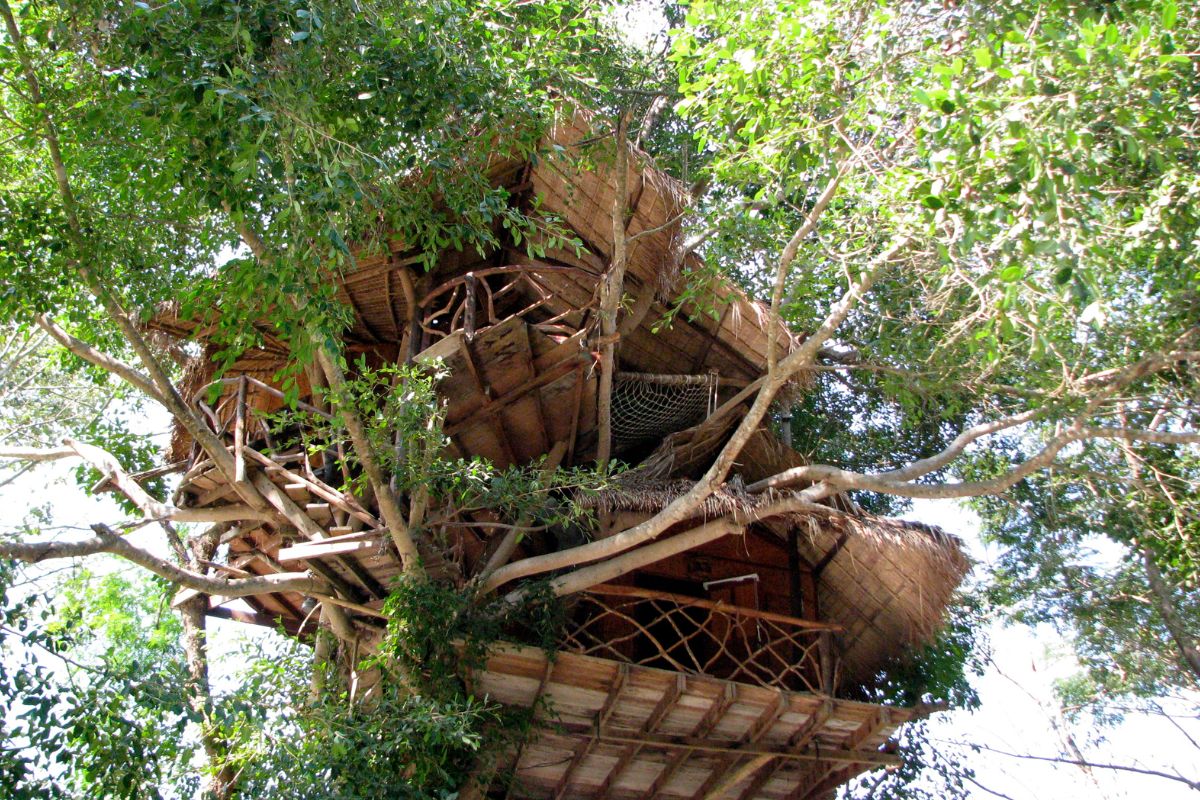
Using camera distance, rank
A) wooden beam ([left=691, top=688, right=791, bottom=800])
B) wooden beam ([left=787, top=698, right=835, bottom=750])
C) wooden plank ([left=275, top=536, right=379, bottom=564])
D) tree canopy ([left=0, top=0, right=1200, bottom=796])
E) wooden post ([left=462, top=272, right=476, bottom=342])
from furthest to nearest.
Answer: wooden beam ([left=787, top=698, right=835, bottom=750]), wooden beam ([left=691, top=688, right=791, bottom=800]), wooden post ([left=462, top=272, right=476, bottom=342]), wooden plank ([left=275, top=536, right=379, bottom=564]), tree canopy ([left=0, top=0, right=1200, bottom=796])

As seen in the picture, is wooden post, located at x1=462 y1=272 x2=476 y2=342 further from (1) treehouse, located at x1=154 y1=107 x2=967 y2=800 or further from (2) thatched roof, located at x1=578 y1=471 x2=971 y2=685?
(2) thatched roof, located at x1=578 y1=471 x2=971 y2=685

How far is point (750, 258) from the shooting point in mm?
7184

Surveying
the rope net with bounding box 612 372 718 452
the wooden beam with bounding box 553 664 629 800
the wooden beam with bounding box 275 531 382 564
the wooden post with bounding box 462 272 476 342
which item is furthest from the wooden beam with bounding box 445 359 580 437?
the wooden beam with bounding box 553 664 629 800

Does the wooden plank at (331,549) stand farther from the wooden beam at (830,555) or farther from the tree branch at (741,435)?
the wooden beam at (830,555)

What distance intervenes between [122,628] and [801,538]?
273 inches

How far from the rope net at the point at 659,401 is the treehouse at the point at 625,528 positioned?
0.02 metres

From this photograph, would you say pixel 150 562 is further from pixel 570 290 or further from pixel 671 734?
pixel 671 734

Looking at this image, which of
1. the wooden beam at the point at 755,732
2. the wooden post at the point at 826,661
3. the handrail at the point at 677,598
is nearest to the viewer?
the handrail at the point at 677,598

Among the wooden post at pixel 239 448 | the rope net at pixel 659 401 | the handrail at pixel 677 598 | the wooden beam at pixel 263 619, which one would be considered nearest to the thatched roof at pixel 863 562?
the handrail at pixel 677 598

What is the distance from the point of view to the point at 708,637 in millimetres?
7488

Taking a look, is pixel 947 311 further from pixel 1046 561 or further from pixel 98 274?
pixel 98 274

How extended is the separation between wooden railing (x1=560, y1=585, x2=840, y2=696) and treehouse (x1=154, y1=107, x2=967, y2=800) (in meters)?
0.02

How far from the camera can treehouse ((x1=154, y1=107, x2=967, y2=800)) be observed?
21.1 ft

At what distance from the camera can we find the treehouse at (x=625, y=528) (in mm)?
6426
